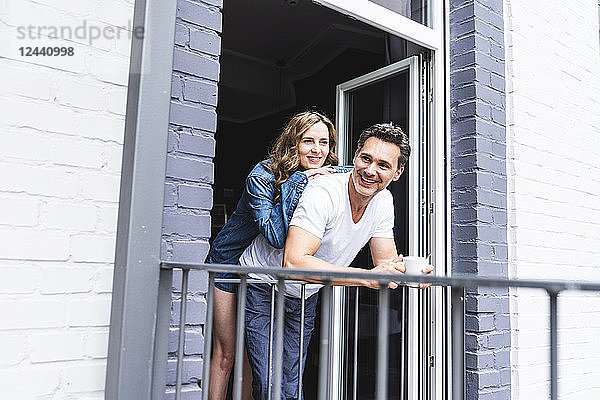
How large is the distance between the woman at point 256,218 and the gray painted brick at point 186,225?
2.13ft

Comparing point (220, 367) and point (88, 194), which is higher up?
point (88, 194)

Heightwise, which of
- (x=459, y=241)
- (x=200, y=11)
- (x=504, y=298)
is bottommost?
(x=504, y=298)

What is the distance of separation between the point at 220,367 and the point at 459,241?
1185mm

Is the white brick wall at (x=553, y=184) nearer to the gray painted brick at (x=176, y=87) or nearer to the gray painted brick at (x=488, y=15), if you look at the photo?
the gray painted brick at (x=488, y=15)

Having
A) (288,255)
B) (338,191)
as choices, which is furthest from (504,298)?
(288,255)

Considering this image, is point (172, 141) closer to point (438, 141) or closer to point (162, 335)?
point (162, 335)

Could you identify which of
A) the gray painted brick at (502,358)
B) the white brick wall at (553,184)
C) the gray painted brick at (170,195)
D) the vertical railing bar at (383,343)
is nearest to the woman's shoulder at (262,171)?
the gray painted brick at (170,195)

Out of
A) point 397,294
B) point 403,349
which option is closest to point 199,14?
point 397,294

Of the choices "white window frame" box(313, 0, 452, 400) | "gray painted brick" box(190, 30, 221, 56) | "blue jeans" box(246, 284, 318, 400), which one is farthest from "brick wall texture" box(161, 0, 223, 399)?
"white window frame" box(313, 0, 452, 400)

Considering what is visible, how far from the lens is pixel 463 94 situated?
2531 mm

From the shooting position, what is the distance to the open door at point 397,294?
245cm

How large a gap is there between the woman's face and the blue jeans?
619 mm

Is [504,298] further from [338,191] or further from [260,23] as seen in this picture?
[260,23]

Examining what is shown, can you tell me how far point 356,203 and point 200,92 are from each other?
94cm
